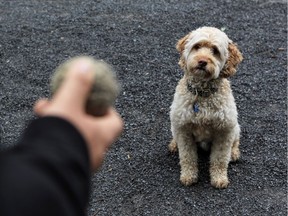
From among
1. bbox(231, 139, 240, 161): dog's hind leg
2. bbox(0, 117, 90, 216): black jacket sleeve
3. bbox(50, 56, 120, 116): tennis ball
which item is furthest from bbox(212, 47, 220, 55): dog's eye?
bbox(0, 117, 90, 216): black jacket sleeve

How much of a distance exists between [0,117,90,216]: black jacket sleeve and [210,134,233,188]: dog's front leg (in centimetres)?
324

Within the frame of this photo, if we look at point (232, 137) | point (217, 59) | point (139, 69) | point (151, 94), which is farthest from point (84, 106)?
point (139, 69)

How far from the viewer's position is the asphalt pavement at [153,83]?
3.99 meters

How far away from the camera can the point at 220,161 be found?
159 inches

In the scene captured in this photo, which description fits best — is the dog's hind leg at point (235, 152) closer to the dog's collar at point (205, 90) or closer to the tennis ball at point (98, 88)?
the dog's collar at point (205, 90)

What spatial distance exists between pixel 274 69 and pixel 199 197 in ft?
7.72

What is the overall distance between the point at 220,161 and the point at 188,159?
268 millimetres

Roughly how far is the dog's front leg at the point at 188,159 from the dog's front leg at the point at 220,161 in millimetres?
145

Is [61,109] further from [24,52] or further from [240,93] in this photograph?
[24,52]

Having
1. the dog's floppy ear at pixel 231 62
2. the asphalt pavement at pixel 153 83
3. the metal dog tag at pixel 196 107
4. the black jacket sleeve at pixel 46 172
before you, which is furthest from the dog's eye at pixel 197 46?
the black jacket sleeve at pixel 46 172

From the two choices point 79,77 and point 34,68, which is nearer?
point 79,77

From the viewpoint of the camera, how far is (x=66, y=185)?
2.39 feet

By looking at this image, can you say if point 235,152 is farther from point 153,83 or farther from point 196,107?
point 153,83

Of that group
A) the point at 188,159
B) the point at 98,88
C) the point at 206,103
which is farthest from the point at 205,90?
the point at 98,88
